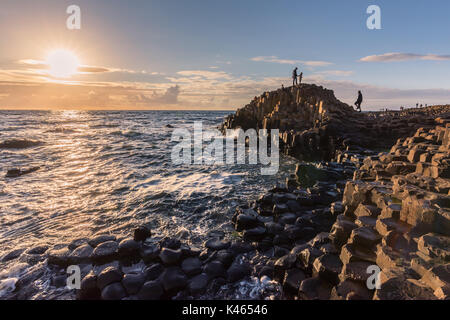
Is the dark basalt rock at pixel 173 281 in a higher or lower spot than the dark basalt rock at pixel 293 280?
lower

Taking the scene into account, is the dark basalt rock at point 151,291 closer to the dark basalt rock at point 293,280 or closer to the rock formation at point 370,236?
the rock formation at point 370,236

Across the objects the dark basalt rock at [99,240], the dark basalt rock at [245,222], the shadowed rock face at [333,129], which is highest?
the shadowed rock face at [333,129]

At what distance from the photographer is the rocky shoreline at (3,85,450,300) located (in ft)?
15.6

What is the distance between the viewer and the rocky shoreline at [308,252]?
15.6 feet

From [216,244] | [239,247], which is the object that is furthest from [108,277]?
[239,247]

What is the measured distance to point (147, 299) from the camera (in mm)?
5469

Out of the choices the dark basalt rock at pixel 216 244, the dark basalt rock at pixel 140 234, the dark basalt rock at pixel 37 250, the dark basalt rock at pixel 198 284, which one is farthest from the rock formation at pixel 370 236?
the dark basalt rock at pixel 37 250

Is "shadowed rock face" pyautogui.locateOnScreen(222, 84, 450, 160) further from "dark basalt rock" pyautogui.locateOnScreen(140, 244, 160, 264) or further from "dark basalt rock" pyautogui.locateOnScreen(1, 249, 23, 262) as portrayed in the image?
"dark basalt rock" pyautogui.locateOnScreen(1, 249, 23, 262)

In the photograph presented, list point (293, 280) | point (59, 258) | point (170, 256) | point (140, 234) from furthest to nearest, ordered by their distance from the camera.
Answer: point (140, 234) < point (59, 258) < point (170, 256) < point (293, 280)

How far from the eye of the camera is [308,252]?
20.4 feet

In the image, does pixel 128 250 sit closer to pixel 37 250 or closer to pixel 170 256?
pixel 170 256

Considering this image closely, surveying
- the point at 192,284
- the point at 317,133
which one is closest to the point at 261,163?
the point at 317,133
